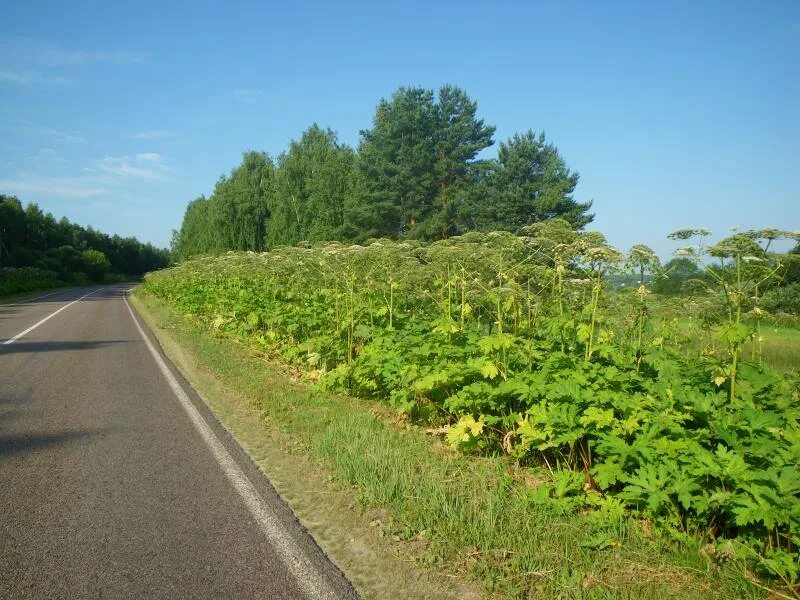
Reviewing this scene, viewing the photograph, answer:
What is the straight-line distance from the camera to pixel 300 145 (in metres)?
58.6

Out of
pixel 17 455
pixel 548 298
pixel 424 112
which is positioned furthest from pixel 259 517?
pixel 424 112

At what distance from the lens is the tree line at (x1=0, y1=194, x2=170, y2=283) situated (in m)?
70.6

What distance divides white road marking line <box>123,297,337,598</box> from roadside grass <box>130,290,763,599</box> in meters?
0.29

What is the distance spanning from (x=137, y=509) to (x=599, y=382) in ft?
13.5

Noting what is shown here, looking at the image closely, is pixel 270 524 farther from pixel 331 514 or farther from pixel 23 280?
pixel 23 280

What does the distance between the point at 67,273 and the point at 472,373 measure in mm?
81242

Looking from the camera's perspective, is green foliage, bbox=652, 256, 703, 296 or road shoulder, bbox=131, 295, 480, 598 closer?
road shoulder, bbox=131, 295, 480, 598

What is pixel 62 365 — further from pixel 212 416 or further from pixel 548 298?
pixel 548 298

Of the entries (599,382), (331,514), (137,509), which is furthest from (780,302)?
(137,509)

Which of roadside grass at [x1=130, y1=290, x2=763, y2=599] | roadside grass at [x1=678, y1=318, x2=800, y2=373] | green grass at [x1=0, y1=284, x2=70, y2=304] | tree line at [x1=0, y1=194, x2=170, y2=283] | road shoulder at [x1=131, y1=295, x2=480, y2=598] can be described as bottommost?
road shoulder at [x1=131, y1=295, x2=480, y2=598]

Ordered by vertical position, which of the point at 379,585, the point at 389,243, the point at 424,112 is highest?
the point at 424,112

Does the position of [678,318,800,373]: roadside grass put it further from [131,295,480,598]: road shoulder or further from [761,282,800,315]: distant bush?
[131,295,480,598]: road shoulder

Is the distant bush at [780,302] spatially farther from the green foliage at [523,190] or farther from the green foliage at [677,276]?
the green foliage at [523,190]

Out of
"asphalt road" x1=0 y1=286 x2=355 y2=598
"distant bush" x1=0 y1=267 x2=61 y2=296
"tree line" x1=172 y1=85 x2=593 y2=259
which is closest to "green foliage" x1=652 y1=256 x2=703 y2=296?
"asphalt road" x1=0 y1=286 x2=355 y2=598
